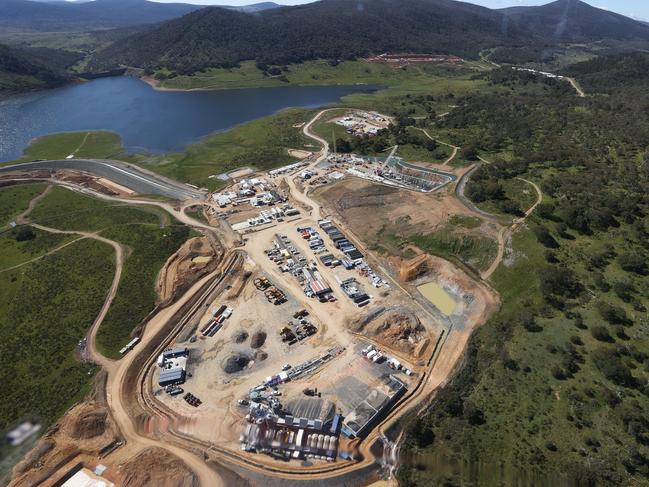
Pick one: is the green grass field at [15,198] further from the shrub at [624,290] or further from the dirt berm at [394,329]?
the shrub at [624,290]

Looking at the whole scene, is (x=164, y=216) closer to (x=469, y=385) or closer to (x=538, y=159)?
(x=469, y=385)

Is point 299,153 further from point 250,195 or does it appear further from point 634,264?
point 634,264

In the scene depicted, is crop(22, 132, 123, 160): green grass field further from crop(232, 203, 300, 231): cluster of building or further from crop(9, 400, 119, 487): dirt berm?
crop(9, 400, 119, 487): dirt berm

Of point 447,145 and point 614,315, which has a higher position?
point 614,315

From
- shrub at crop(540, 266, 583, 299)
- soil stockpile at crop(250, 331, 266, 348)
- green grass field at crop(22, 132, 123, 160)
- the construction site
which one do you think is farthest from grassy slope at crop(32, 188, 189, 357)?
shrub at crop(540, 266, 583, 299)

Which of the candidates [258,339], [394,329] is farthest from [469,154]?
[258,339]

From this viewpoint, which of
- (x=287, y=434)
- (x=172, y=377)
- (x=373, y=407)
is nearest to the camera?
(x=287, y=434)
